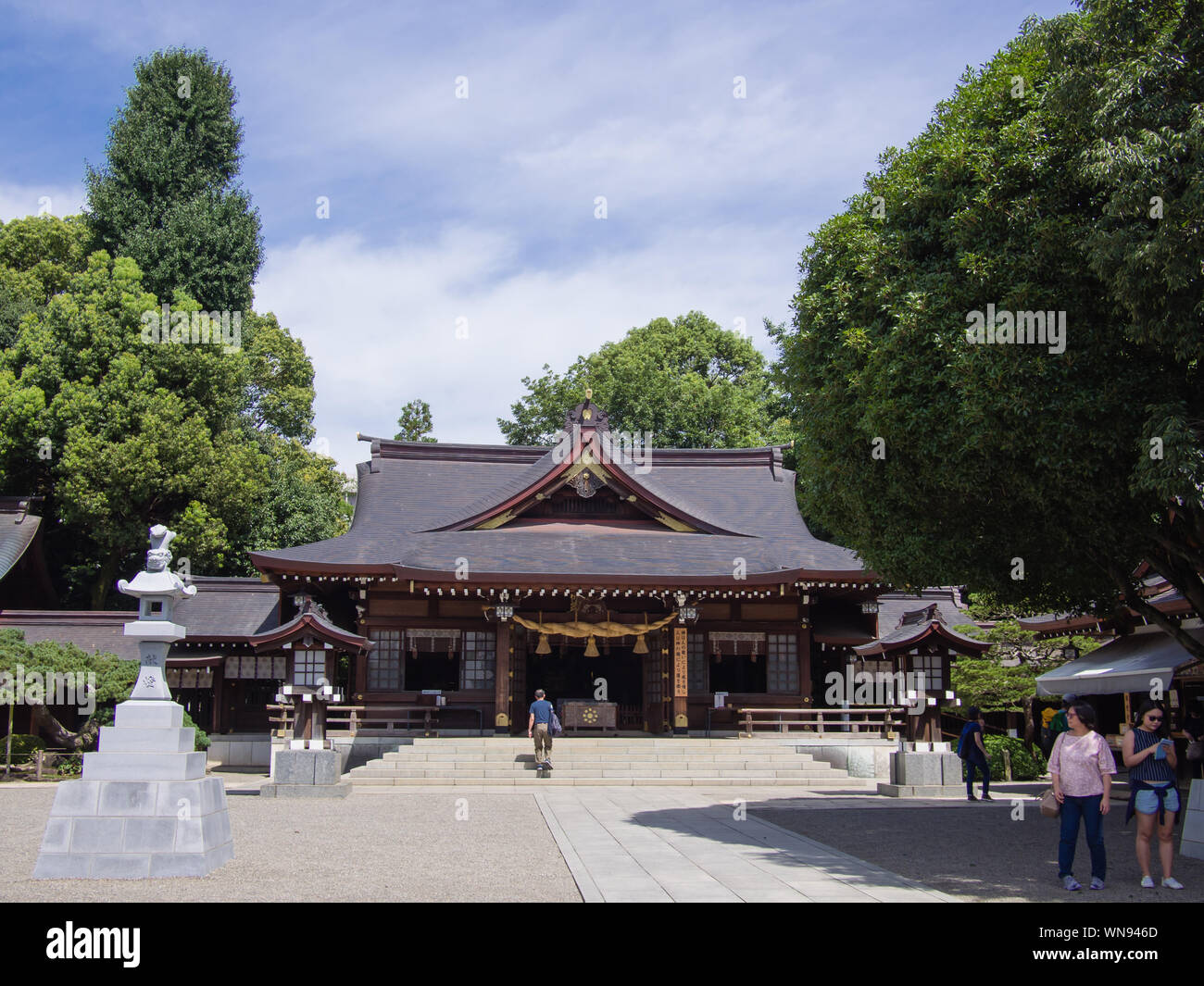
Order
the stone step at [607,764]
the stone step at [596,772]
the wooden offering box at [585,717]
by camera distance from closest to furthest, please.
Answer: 1. the stone step at [596,772]
2. the stone step at [607,764]
3. the wooden offering box at [585,717]

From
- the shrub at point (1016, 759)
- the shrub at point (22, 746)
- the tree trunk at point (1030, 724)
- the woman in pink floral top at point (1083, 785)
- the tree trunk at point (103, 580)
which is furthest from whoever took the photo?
→ the tree trunk at point (103, 580)

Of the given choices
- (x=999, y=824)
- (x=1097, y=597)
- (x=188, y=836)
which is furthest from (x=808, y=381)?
(x=188, y=836)

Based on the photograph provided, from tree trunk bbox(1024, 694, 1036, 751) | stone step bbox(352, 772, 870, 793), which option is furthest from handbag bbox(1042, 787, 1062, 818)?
tree trunk bbox(1024, 694, 1036, 751)

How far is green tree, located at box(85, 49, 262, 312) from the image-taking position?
1394 inches

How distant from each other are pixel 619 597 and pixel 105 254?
2277 cm

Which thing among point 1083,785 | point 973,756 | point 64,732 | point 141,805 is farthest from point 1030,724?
point 64,732

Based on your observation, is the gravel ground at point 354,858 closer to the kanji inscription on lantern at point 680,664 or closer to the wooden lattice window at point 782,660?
the kanji inscription on lantern at point 680,664

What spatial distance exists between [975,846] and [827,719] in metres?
14.2

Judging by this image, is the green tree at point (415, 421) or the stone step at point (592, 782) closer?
the stone step at point (592, 782)

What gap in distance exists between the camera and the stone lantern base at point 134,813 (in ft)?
30.5

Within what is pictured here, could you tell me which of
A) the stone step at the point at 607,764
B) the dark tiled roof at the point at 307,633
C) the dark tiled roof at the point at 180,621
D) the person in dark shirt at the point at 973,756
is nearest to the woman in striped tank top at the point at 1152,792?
the person in dark shirt at the point at 973,756

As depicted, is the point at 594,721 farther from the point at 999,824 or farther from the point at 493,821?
the point at 999,824

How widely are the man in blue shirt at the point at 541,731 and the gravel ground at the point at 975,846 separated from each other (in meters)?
4.82
